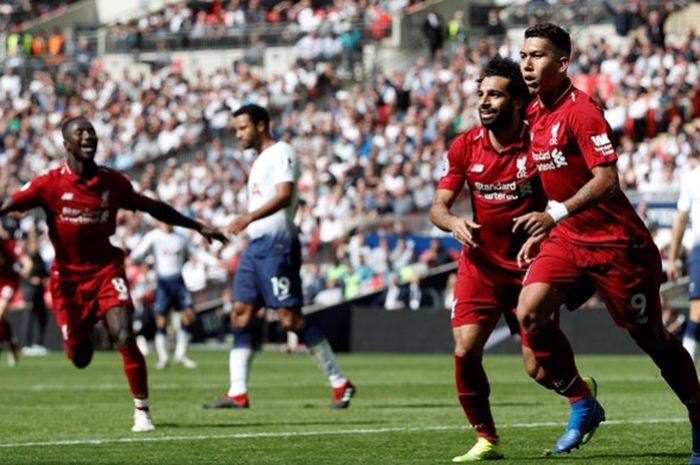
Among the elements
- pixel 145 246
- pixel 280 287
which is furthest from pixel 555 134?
pixel 145 246

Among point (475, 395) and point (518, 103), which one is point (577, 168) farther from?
point (475, 395)

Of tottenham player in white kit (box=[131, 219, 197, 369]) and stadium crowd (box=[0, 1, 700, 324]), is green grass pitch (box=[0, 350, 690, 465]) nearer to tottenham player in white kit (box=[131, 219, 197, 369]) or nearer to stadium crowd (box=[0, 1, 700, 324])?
tottenham player in white kit (box=[131, 219, 197, 369])

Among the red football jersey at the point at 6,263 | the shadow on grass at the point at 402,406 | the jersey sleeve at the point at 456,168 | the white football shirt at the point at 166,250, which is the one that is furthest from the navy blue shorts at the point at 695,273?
the red football jersey at the point at 6,263

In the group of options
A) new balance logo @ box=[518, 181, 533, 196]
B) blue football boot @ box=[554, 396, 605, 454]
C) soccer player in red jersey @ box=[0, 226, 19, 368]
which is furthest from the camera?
soccer player in red jersey @ box=[0, 226, 19, 368]

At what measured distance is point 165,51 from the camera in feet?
167

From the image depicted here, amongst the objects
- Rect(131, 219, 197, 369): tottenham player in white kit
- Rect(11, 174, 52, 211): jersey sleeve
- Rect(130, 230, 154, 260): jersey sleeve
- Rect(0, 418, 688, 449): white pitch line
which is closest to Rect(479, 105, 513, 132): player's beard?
Rect(0, 418, 688, 449): white pitch line

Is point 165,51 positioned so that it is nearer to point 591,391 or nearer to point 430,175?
point 430,175

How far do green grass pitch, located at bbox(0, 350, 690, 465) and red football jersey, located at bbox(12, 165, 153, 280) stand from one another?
126 cm

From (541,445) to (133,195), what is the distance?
3.99 meters

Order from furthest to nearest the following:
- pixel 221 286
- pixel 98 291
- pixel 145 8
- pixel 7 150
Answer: pixel 145 8 < pixel 7 150 < pixel 221 286 < pixel 98 291

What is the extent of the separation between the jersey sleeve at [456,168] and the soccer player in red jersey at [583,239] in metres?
0.80

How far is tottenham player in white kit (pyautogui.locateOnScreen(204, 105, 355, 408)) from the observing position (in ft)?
50.9

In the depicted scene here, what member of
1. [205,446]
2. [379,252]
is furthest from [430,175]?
[205,446]

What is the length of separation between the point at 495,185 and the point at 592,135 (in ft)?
4.39
